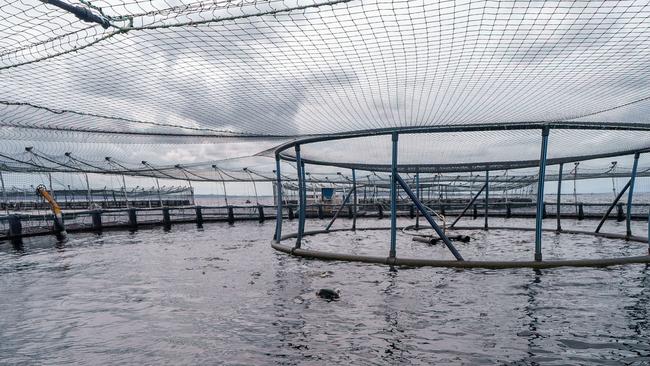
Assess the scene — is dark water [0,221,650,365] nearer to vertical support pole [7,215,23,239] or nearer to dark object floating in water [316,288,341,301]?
dark object floating in water [316,288,341,301]

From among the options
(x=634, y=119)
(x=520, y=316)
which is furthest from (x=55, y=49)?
(x=634, y=119)

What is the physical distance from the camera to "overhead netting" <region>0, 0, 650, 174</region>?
750 centimetres

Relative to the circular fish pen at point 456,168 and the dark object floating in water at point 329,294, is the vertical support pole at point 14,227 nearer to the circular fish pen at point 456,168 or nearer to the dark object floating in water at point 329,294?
the circular fish pen at point 456,168

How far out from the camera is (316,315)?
5.20 metres

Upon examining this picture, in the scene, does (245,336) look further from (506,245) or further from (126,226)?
(126,226)

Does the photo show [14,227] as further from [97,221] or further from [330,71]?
[330,71]

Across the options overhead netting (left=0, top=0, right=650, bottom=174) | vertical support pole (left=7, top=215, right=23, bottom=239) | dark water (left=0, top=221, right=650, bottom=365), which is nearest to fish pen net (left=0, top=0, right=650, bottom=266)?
overhead netting (left=0, top=0, right=650, bottom=174)

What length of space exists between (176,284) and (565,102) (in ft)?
49.4

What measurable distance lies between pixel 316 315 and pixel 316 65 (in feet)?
23.6

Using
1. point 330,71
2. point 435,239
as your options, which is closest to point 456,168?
point 435,239

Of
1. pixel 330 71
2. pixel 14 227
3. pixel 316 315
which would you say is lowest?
pixel 316 315

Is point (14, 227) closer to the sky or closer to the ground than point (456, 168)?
closer to the ground

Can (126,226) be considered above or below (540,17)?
below

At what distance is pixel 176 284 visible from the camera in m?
7.27
